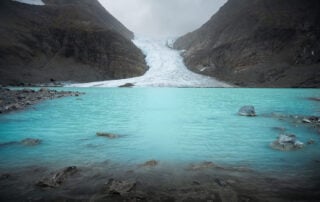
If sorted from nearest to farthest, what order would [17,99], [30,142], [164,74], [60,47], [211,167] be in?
[211,167] → [30,142] → [17,99] → [164,74] → [60,47]

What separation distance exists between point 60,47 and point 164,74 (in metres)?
35.6

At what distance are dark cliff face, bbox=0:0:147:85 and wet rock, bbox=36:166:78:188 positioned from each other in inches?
2562

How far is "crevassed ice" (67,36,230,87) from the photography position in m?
68.4

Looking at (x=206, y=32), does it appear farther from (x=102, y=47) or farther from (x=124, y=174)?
(x=124, y=174)

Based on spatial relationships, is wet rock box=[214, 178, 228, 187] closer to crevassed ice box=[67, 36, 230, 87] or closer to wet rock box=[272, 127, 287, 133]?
wet rock box=[272, 127, 287, 133]

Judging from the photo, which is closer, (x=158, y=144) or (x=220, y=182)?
(x=220, y=182)

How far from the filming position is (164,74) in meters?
80.3

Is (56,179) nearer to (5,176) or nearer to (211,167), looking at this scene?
(5,176)

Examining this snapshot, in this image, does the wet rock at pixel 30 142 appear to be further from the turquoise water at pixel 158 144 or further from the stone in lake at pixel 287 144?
the stone in lake at pixel 287 144

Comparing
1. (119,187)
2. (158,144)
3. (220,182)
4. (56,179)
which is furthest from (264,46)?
(56,179)

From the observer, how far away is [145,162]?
6629 mm

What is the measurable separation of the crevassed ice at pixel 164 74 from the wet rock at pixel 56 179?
201ft

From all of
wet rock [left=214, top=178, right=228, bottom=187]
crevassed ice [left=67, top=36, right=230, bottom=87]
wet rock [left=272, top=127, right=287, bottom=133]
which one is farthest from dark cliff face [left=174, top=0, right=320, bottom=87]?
wet rock [left=214, top=178, right=228, bottom=187]

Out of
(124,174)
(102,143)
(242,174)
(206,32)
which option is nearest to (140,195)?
(124,174)
